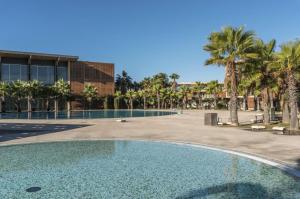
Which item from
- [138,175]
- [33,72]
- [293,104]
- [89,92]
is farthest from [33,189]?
[33,72]

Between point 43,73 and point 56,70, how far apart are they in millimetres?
3143

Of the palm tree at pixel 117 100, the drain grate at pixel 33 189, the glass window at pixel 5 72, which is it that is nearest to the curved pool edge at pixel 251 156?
the drain grate at pixel 33 189

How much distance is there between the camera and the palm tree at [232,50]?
21344mm

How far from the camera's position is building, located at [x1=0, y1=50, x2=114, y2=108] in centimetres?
6350

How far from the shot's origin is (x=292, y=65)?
18.2 metres

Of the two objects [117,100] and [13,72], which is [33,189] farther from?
[117,100]

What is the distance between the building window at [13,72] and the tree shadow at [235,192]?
6566 cm

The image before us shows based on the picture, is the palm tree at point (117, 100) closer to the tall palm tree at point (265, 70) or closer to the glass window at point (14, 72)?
the glass window at point (14, 72)

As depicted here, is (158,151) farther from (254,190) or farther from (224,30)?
(224,30)

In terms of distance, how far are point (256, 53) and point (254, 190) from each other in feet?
54.8

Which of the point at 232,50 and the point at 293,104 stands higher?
the point at 232,50

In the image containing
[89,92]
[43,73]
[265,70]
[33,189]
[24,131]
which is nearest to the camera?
[33,189]

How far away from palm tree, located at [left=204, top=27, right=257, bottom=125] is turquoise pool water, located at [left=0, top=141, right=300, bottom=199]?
10.8 m

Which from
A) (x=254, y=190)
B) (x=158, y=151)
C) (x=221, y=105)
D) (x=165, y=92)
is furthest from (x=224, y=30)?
(x=165, y=92)
